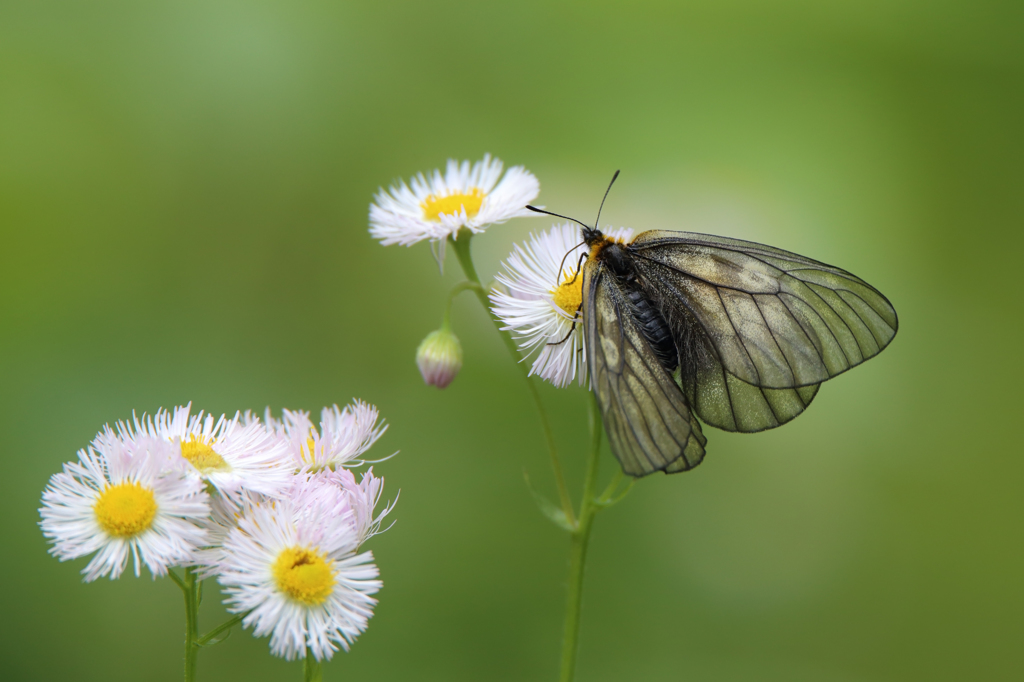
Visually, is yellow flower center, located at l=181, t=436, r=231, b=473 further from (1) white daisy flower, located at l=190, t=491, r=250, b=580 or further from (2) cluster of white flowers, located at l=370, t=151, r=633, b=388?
(2) cluster of white flowers, located at l=370, t=151, r=633, b=388

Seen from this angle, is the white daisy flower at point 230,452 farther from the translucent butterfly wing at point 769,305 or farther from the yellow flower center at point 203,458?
the translucent butterfly wing at point 769,305

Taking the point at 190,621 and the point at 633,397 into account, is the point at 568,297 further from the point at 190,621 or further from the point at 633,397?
the point at 190,621

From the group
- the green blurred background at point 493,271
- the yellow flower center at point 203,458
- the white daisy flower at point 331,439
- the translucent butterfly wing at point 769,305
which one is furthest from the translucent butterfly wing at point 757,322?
the green blurred background at point 493,271

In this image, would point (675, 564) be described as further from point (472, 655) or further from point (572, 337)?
point (572, 337)

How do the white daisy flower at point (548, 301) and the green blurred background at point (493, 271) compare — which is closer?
the white daisy flower at point (548, 301)

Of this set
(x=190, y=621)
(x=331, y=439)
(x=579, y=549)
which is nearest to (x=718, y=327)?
(x=579, y=549)
